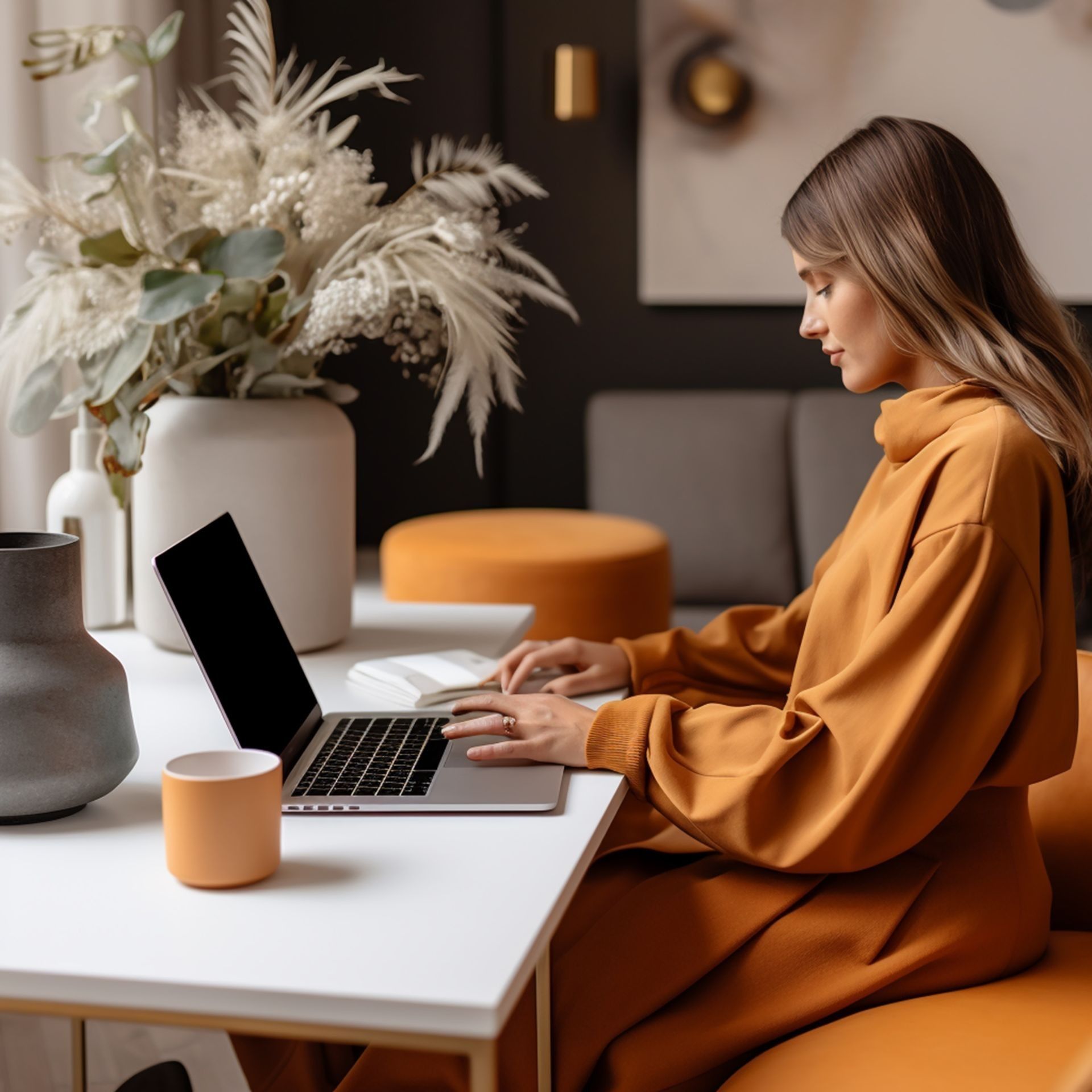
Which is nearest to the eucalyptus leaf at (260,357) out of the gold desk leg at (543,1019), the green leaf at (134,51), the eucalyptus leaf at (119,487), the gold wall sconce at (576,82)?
the eucalyptus leaf at (119,487)

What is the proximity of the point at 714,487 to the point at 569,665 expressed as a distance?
2159mm

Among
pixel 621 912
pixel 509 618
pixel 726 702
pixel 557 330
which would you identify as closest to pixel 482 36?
pixel 557 330

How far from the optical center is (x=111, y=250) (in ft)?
4.75

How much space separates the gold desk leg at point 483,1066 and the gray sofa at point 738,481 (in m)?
2.77

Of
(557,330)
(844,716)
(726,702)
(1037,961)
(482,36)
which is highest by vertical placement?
(482,36)

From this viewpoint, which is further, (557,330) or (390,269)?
(557,330)

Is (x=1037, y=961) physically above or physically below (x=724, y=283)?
below

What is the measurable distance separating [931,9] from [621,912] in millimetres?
3236

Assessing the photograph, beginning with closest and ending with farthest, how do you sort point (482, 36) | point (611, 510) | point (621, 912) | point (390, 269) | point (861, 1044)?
point (861, 1044) < point (621, 912) < point (390, 269) < point (611, 510) < point (482, 36)

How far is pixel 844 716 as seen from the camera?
41.4 inches

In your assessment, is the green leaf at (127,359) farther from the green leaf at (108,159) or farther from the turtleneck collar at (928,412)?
the turtleneck collar at (928,412)

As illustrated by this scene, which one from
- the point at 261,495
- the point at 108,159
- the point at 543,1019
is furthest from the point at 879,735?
the point at 108,159

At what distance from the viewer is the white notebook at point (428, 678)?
4.56 feet

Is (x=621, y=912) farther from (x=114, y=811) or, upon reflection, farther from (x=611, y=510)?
(x=611, y=510)
